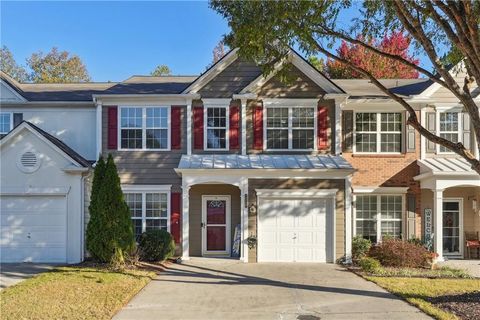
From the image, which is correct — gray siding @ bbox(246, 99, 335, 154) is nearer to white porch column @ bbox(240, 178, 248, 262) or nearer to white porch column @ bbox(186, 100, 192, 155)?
white porch column @ bbox(240, 178, 248, 262)

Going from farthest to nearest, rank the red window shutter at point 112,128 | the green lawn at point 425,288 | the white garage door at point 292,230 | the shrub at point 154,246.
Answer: the red window shutter at point 112,128
the white garage door at point 292,230
the shrub at point 154,246
the green lawn at point 425,288

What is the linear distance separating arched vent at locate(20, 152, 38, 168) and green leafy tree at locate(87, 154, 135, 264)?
2.85 m

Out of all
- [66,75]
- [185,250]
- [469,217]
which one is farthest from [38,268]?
[66,75]

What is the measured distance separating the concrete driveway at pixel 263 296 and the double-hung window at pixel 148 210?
10.0 ft

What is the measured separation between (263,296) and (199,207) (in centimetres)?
711

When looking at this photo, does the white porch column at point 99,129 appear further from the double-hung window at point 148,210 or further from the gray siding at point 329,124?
the gray siding at point 329,124

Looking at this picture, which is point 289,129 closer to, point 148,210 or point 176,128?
point 176,128

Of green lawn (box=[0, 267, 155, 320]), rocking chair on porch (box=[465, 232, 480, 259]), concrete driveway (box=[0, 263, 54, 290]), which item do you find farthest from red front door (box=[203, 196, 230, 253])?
rocking chair on porch (box=[465, 232, 480, 259])

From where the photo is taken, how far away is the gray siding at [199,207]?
1700 cm

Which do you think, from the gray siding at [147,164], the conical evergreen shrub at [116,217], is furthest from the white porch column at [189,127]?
the conical evergreen shrub at [116,217]

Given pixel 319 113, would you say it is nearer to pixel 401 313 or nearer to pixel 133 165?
pixel 133 165

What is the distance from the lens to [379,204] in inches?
684

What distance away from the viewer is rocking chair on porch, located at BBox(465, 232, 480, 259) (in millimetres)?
17094

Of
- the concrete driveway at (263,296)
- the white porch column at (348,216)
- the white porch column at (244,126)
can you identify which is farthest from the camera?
the white porch column at (244,126)
